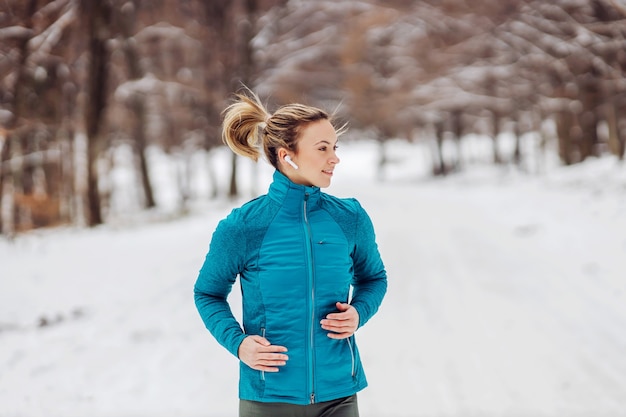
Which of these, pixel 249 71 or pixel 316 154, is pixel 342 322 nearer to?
pixel 316 154

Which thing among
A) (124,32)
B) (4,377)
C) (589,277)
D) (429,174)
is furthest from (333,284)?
(429,174)

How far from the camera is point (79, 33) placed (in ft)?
53.9

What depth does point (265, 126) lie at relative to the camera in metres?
2.32

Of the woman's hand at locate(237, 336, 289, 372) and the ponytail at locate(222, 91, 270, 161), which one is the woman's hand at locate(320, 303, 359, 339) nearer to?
the woman's hand at locate(237, 336, 289, 372)

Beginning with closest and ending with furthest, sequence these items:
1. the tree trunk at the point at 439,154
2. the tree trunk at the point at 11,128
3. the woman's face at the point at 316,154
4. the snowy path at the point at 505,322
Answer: the woman's face at the point at 316,154
the snowy path at the point at 505,322
the tree trunk at the point at 11,128
the tree trunk at the point at 439,154

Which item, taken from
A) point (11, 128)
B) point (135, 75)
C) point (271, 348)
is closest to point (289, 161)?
point (271, 348)

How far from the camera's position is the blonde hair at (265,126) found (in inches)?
85.7

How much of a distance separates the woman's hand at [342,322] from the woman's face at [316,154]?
49 cm

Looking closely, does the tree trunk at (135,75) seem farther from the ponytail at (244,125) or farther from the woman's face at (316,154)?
the woman's face at (316,154)

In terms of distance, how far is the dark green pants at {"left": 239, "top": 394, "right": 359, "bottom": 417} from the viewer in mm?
2092

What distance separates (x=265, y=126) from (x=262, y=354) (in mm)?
924

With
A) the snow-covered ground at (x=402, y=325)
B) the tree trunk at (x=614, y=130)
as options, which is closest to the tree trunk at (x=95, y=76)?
the snow-covered ground at (x=402, y=325)

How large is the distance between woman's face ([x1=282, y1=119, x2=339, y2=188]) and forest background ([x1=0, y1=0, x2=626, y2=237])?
25.4 feet

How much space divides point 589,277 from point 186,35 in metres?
15.0
